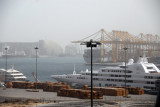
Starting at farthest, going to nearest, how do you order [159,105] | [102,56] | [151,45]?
[102,56]
[151,45]
[159,105]

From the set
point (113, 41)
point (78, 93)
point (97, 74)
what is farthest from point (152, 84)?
point (113, 41)

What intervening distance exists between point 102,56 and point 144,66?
130m

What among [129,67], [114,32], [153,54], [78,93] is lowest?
[78,93]

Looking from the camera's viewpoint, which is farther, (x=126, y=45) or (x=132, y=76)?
(x=126, y=45)

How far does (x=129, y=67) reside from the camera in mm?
50781

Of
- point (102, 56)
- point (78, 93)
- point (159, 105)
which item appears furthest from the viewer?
point (102, 56)

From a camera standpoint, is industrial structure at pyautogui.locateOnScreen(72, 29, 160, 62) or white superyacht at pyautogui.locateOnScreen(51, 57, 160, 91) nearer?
white superyacht at pyautogui.locateOnScreen(51, 57, 160, 91)

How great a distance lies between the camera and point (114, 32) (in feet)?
568

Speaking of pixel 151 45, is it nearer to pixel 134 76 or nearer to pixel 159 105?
pixel 134 76

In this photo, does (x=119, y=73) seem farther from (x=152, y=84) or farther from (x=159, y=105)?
(x=159, y=105)

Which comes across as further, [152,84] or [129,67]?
[129,67]

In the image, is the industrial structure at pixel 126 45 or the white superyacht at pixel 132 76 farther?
the industrial structure at pixel 126 45

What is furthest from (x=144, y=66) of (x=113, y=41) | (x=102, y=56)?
(x=102, y=56)

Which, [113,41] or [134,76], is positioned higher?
[113,41]
